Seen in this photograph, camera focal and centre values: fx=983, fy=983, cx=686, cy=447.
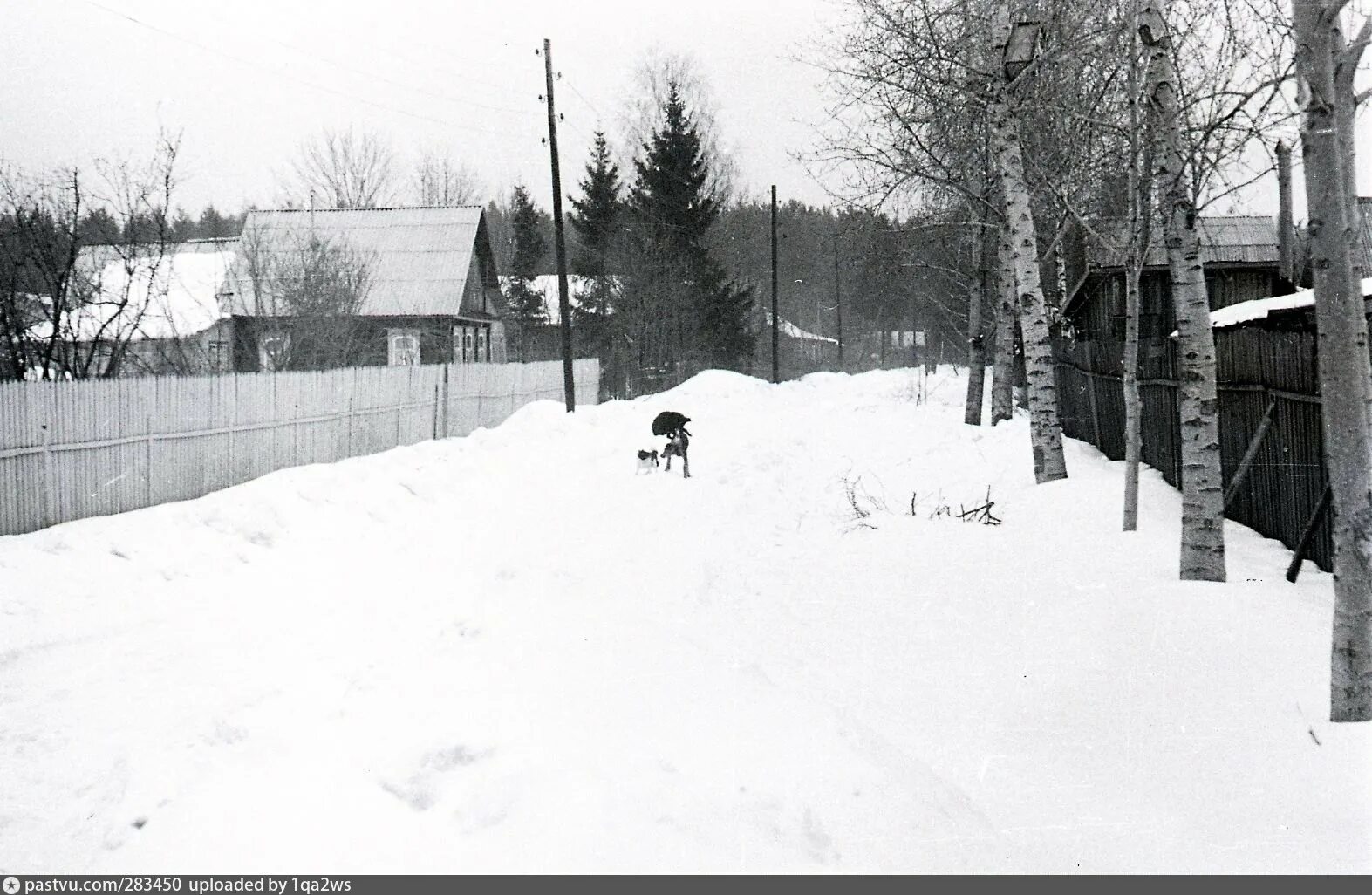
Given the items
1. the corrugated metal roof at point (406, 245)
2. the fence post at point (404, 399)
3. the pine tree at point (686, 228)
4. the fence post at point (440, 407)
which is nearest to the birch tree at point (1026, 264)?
the fence post at point (404, 399)

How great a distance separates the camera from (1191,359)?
6.66 meters

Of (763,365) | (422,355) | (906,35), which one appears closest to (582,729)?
(906,35)

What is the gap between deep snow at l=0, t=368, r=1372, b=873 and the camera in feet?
11.3

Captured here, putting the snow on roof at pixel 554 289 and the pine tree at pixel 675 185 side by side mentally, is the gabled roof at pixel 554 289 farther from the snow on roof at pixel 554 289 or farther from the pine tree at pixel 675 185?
the pine tree at pixel 675 185

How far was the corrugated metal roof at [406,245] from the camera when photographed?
3075 cm

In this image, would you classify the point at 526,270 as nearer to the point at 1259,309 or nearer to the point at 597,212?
the point at 597,212

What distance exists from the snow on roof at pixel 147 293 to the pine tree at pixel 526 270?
13058 mm

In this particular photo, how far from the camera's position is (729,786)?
3.68 metres

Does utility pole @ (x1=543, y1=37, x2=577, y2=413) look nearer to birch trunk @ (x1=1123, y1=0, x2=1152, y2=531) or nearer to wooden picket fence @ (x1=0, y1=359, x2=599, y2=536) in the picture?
wooden picket fence @ (x1=0, y1=359, x2=599, y2=536)

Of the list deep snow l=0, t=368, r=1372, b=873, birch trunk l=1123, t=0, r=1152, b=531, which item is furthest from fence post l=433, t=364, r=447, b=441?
birch trunk l=1123, t=0, r=1152, b=531

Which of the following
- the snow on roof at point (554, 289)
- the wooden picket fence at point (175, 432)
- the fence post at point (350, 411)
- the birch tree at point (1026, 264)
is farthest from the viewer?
the snow on roof at point (554, 289)

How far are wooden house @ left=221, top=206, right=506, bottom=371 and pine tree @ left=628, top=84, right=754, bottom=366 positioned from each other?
681 centimetres

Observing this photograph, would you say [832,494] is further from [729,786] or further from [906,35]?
[729,786]
